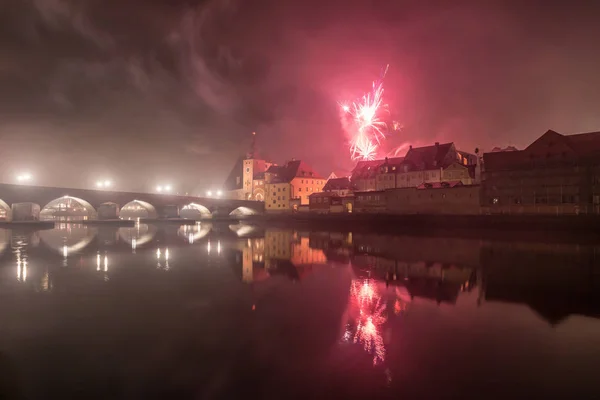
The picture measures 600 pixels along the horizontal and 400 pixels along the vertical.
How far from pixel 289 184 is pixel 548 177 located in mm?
61149

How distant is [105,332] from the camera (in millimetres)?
11000

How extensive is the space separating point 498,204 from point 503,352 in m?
41.3

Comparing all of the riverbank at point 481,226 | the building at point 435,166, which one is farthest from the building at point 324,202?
the building at point 435,166

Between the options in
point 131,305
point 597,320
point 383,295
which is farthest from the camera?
point 383,295

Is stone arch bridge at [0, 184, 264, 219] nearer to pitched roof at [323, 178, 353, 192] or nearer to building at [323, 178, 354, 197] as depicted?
pitched roof at [323, 178, 353, 192]

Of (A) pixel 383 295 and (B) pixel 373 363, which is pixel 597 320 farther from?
(B) pixel 373 363

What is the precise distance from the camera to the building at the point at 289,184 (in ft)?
314

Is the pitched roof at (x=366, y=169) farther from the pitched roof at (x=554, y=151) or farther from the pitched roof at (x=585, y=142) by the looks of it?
the pitched roof at (x=585, y=142)

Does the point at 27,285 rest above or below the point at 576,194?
below

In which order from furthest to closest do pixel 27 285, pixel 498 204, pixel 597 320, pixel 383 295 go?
pixel 498 204
pixel 27 285
pixel 383 295
pixel 597 320

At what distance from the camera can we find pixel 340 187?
3076 inches

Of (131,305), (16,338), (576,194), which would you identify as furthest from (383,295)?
(576,194)

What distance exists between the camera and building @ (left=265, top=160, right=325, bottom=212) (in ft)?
314

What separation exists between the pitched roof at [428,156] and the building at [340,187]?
1459 cm
